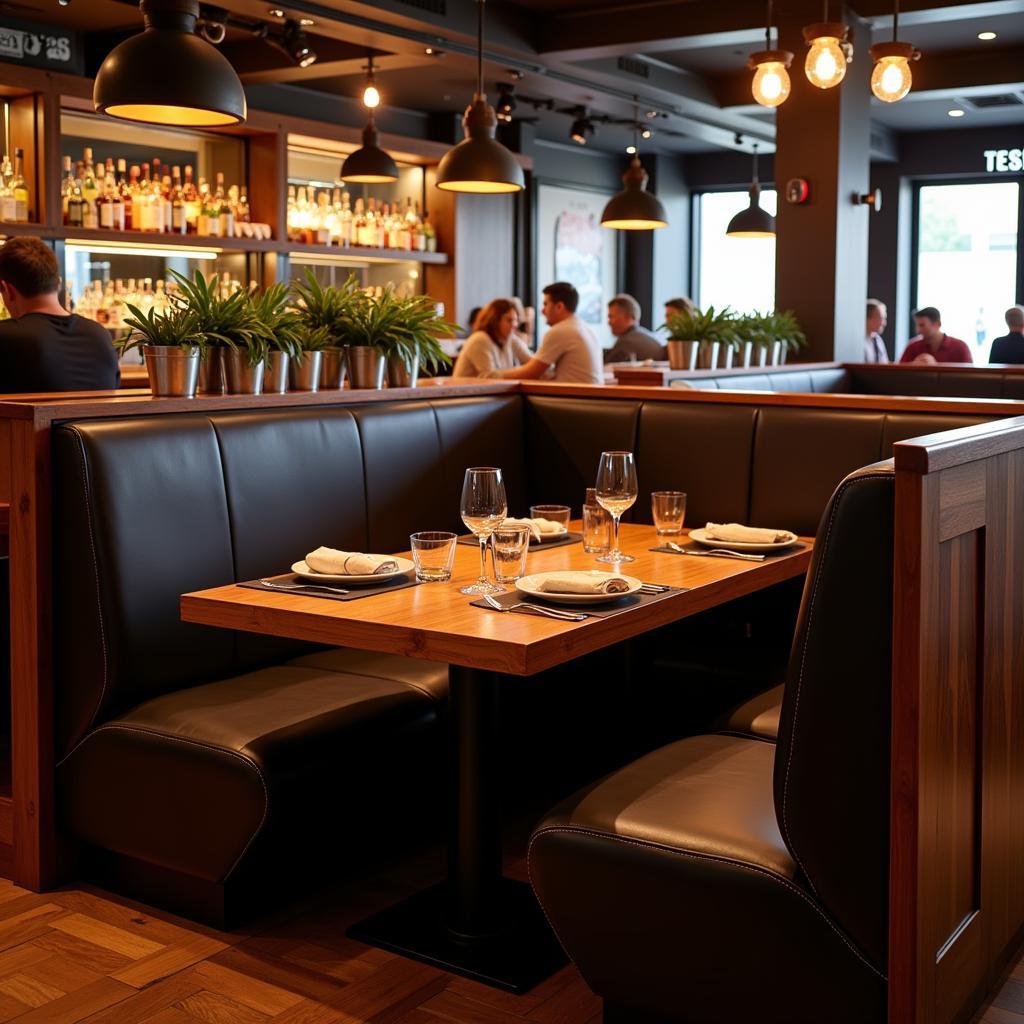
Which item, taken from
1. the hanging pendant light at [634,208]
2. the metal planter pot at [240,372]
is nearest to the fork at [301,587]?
the metal planter pot at [240,372]

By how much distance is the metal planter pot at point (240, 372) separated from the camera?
3402 mm

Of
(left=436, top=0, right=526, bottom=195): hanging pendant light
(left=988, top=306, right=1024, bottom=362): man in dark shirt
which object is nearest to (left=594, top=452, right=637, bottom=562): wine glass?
(left=436, top=0, right=526, bottom=195): hanging pendant light

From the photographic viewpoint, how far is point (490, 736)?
266 centimetres

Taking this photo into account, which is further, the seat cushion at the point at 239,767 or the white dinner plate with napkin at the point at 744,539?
the white dinner plate with napkin at the point at 744,539

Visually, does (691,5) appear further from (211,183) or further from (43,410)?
(43,410)

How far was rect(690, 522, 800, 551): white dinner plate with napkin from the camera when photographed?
122 inches

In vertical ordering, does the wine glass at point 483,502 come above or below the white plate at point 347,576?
above

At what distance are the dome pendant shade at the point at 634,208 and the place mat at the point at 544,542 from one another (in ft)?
18.0

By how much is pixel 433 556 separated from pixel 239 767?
0.57 m

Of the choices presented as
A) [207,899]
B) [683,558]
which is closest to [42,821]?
[207,899]

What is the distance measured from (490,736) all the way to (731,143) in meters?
10.1

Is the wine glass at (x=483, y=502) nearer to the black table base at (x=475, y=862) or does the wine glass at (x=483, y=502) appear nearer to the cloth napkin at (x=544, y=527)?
the black table base at (x=475, y=862)

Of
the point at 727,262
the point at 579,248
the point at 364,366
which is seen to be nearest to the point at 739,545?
the point at 364,366

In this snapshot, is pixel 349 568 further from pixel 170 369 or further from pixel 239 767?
pixel 170 369
